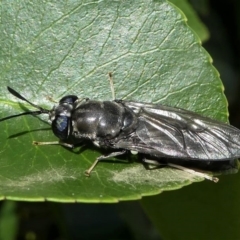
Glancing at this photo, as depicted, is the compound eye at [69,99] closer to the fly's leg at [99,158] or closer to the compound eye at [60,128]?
the compound eye at [60,128]

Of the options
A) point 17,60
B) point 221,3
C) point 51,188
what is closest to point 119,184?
point 51,188

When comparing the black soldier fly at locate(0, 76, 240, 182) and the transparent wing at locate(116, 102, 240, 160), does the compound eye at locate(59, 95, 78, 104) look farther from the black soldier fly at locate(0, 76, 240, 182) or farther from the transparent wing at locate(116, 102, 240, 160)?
the transparent wing at locate(116, 102, 240, 160)

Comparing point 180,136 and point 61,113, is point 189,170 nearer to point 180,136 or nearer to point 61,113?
point 180,136

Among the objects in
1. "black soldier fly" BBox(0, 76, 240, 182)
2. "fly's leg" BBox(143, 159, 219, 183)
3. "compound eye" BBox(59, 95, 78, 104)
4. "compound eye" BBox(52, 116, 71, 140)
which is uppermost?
"compound eye" BBox(59, 95, 78, 104)

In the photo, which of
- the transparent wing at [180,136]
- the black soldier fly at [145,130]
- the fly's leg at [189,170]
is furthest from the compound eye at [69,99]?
the fly's leg at [189,170]

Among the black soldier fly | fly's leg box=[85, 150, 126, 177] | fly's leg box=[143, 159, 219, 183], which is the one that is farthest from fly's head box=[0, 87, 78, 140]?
fly's leg box=[143, 159, 219, 183]

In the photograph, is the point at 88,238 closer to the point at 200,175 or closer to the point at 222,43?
the point at 200,175

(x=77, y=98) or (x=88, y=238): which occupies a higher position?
(x=77, y=98)
